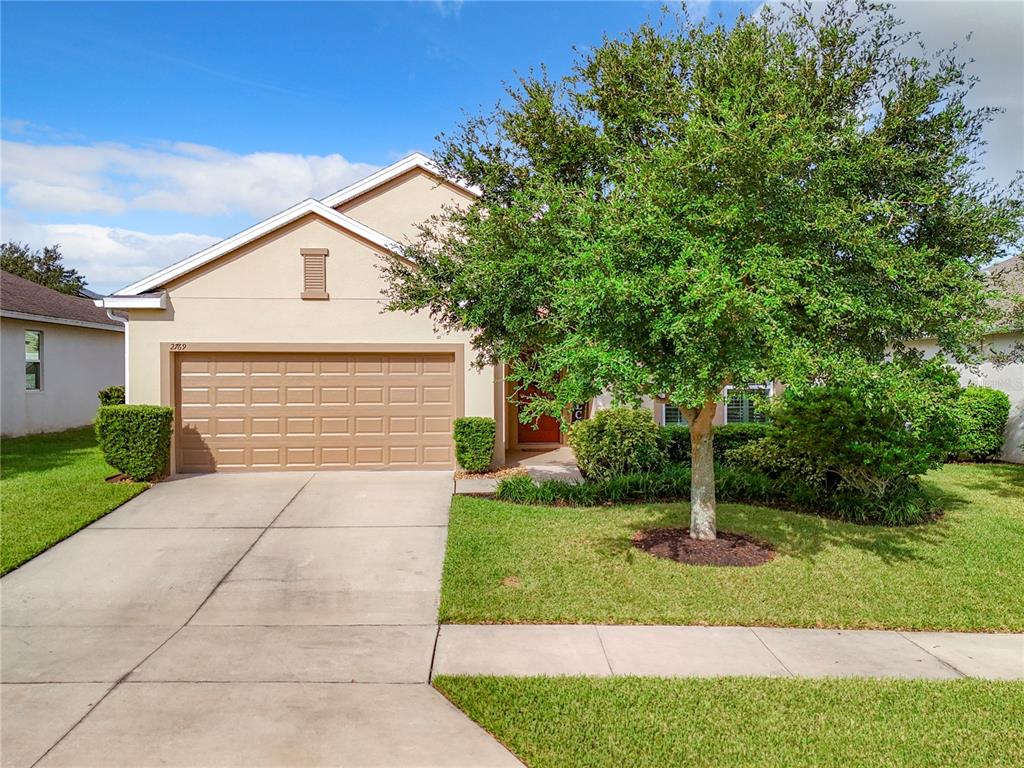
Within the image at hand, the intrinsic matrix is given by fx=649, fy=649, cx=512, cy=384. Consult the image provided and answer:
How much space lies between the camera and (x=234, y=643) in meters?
5.43

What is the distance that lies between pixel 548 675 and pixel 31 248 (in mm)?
38402

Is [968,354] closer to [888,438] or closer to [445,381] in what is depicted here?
[888,438]

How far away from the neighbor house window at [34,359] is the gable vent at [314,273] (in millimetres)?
11164

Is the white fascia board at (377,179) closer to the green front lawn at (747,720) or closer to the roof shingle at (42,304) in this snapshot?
the roof shingle at (42,304)

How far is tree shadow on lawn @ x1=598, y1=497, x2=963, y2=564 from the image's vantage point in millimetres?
7953

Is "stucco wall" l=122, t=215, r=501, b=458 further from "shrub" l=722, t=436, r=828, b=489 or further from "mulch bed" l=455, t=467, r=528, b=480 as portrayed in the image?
"shrub" l=722, t=436, r=828, b=489

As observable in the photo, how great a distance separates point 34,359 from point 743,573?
20.0m

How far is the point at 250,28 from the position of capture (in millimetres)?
11375

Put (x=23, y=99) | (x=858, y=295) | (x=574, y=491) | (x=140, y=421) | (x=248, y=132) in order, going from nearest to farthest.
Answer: (x=858, y=295), (x=574, y=491), (x=140, y=421), (x=23, y=99), (x=248, y=132)

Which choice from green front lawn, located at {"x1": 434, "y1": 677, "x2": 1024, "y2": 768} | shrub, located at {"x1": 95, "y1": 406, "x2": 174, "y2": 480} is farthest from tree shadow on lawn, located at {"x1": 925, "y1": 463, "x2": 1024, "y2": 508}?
shrub, located at {"x1": 95, "y1": 406, "x2": 174, "y2": 480}

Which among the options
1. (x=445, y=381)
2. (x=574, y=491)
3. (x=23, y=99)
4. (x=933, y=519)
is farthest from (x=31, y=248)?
(x=933, y=519)

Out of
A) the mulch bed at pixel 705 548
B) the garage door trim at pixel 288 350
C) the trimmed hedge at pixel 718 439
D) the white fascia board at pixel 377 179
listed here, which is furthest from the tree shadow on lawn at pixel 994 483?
the white fascia board at pixel 377 179

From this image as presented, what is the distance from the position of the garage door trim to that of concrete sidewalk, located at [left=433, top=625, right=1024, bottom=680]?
7.43m

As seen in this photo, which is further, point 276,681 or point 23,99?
point 23,99
